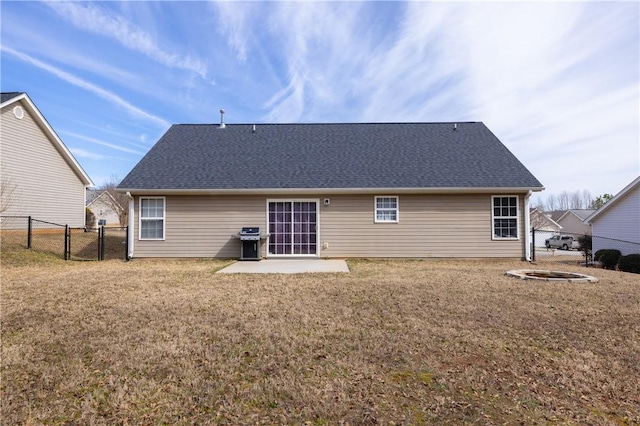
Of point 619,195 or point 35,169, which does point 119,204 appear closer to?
point 35,169

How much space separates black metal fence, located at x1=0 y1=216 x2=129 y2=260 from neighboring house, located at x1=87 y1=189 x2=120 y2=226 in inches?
1152

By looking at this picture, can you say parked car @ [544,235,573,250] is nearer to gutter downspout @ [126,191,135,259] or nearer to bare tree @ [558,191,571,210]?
gutter downspout @ [126,191,135,259]

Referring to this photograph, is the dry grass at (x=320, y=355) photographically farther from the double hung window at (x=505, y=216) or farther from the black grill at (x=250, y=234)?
the double hung window at (x=505, y=216)

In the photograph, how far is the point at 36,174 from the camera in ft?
56.3

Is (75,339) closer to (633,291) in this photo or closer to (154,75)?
(633,291)

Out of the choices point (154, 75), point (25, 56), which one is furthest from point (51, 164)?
point (154, 75)

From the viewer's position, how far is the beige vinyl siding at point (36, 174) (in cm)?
1576

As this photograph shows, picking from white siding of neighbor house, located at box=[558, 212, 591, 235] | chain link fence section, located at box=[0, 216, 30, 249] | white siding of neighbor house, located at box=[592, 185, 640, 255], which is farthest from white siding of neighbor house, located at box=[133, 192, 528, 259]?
Answer: white siding of neighbor house, located at box=[558, 212, 591, 235]

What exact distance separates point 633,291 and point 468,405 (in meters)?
6.64

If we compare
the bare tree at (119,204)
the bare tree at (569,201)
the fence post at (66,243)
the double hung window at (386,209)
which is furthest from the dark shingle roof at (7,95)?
the bare tree at (569,201)

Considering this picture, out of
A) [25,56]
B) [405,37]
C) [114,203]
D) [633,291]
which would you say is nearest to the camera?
[633,291]

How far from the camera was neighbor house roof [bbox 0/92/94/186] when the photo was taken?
15742mm

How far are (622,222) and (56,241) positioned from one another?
2736 cm

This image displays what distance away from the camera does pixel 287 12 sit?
10047 mm
